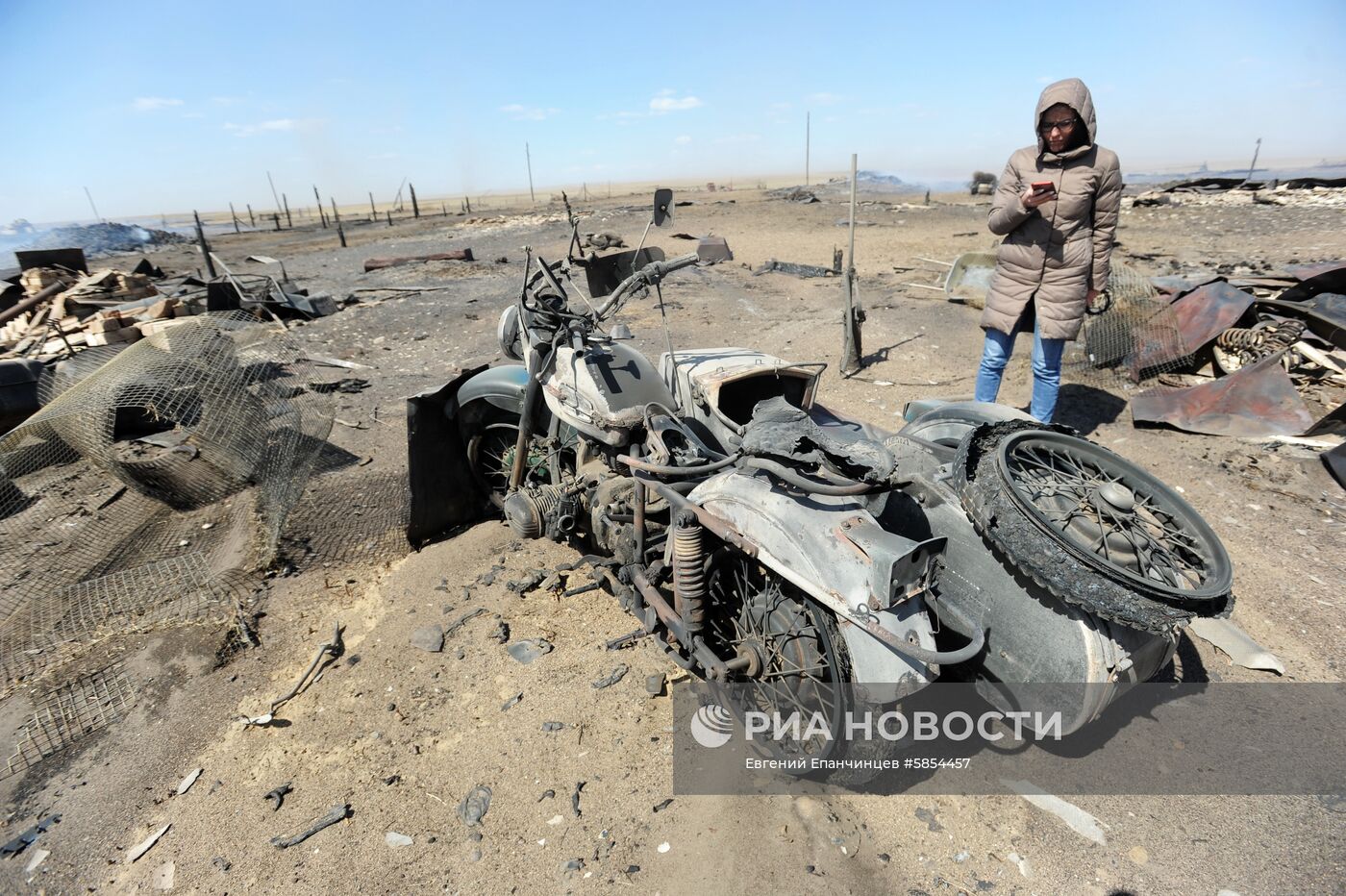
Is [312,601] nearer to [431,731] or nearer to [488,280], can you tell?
[431,731]

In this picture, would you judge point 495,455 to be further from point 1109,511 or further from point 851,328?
point 851,328

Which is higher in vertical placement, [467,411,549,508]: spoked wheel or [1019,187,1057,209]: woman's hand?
[1019,187,1057,209]: woman's hand

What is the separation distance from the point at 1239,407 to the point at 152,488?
8.61 meters

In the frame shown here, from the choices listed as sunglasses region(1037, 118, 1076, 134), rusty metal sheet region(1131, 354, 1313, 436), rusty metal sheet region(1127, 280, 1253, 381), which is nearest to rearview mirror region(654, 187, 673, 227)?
sunglasses region(1037, 118, 1076, 134)

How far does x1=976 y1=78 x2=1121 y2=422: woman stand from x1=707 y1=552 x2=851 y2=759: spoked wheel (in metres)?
2.93

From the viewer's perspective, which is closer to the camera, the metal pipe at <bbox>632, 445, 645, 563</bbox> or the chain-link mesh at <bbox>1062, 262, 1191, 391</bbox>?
the metal pipe at <bbox>632, 445, 645, 563</bbox>

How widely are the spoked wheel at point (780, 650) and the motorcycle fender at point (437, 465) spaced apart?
2.24 meters

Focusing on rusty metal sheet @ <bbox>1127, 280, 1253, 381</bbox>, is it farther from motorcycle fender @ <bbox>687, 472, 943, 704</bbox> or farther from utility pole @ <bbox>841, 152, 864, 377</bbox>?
motorcycle fender @ <bbox>687, 472, 943, 704</bbox>

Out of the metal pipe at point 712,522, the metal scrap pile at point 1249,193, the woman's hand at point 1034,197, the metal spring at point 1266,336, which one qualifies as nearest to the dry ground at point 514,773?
the metal pipe at point 712,522

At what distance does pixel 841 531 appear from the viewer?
206 centimetres

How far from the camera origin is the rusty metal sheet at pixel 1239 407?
5043 mm

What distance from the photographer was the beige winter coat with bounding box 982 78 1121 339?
3.89 m

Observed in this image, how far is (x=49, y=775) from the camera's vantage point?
269cm

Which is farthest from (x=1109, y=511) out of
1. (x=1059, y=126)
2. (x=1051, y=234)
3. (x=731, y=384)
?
(x=1059, y=126)
